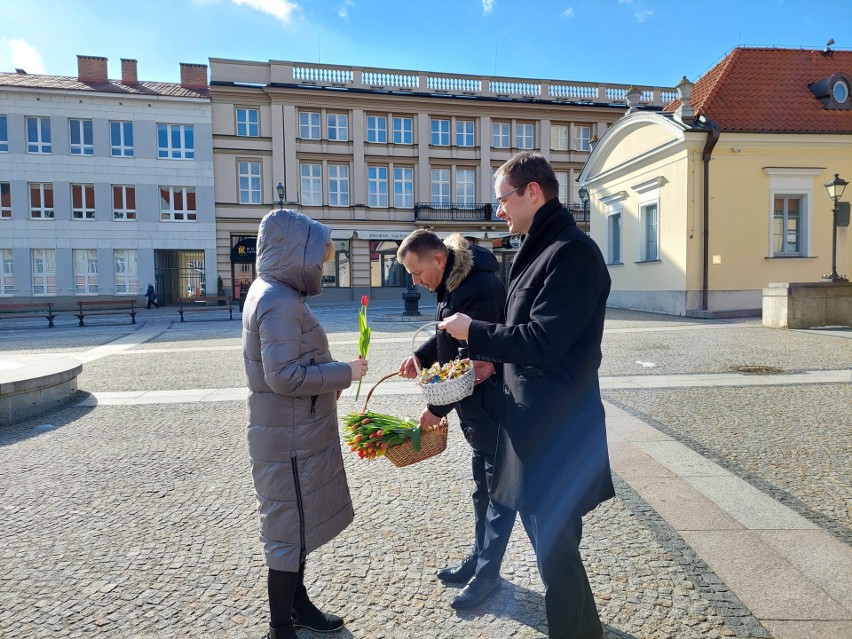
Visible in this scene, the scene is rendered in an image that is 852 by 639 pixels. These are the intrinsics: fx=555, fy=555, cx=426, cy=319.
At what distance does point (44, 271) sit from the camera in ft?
102

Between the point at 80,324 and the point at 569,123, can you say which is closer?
the point at 80,324

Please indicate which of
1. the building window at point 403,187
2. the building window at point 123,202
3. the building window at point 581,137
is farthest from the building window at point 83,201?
the building window at point 581,137

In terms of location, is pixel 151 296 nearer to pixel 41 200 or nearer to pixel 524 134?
pixel 41 200

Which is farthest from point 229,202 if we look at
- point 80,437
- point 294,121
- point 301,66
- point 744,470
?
Result: point 744,470

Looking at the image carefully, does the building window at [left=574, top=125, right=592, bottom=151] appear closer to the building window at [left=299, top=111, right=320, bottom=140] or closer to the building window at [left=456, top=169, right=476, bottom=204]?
the building window at [left=456, top=169, right=476, bottom=204]

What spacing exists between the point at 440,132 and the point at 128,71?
1963 centimetres

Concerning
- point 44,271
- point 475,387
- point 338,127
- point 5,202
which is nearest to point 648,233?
point 475,387

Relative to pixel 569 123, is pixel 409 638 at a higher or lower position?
lower

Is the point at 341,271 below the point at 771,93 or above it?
below

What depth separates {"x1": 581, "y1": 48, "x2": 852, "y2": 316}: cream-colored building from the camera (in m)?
18.1

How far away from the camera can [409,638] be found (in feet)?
8.20

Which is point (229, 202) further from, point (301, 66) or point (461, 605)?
point (461, 605)

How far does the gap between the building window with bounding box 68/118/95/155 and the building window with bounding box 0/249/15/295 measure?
6.72m

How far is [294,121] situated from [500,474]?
34629 millimetres
